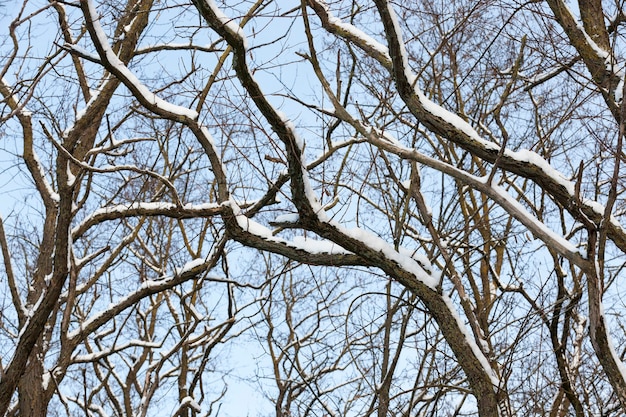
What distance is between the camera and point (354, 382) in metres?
10.3

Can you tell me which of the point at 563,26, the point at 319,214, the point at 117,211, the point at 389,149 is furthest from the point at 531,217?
the point at 117,211

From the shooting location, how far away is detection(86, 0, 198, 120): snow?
531 cm

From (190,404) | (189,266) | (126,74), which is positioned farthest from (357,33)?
(190,404)

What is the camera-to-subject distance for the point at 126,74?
5.45m

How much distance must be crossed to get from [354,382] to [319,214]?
5922mm

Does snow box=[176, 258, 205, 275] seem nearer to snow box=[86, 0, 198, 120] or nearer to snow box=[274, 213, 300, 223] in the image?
snow box=[86, 0, 198, 120]

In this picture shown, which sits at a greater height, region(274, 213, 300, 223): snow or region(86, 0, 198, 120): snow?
region(86, 0, 198, 120): snow

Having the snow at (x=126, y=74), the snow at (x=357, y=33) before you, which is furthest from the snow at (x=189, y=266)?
the snow at (x=357, y=33)

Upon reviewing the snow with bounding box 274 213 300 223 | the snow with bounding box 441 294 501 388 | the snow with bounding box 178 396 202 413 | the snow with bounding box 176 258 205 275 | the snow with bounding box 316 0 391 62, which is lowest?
the snow with bounding box 441 294 501 388

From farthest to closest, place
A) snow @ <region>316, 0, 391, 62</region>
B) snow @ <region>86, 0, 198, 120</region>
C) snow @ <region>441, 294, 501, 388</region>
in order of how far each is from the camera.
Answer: snow @ <region>316, 0, 391, 62</region> → snow @ <region>86, 0, 198, 120</region> → snow @ <region>441, 294, 501, 388</region>

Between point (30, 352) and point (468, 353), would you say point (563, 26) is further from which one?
point (30, 352)

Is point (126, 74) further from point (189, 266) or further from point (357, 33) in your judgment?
point (189, 266)

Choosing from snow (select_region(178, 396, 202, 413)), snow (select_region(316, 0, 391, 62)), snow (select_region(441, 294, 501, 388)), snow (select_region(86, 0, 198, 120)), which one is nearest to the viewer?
snow (select_region(441, 294, 501, 388))

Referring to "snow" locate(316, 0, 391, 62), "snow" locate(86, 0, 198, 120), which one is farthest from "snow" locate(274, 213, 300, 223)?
"snow" locate(316, 0, 391, 62)
